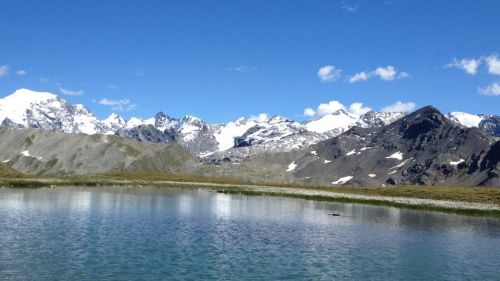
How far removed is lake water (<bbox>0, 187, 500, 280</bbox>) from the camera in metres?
38.2

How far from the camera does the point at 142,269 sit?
1491 inches

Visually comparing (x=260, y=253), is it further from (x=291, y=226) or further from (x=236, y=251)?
(x=291, y=226)

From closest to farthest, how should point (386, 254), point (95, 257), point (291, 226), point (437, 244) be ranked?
point (95, 257), point (386, 254), point (437, 244), point (291, 226)

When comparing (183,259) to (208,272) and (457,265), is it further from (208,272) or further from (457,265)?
(457,265)

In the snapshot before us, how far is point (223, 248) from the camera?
48438 millimetres

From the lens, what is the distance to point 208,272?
38375 millimetres

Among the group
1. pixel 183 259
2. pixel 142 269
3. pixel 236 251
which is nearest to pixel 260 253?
pixel 236 251

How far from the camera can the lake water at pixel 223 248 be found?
125ft

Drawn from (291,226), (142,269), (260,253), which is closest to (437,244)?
(291,226)

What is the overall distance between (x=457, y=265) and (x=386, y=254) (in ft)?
20.6

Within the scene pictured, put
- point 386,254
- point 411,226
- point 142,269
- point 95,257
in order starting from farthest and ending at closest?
point 411,226, point 386,254, point 95,257, point 142,269

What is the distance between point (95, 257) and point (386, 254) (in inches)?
1037

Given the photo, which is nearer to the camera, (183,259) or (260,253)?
(183,259)

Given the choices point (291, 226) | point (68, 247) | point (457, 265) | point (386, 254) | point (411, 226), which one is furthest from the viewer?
point (411, 226)
